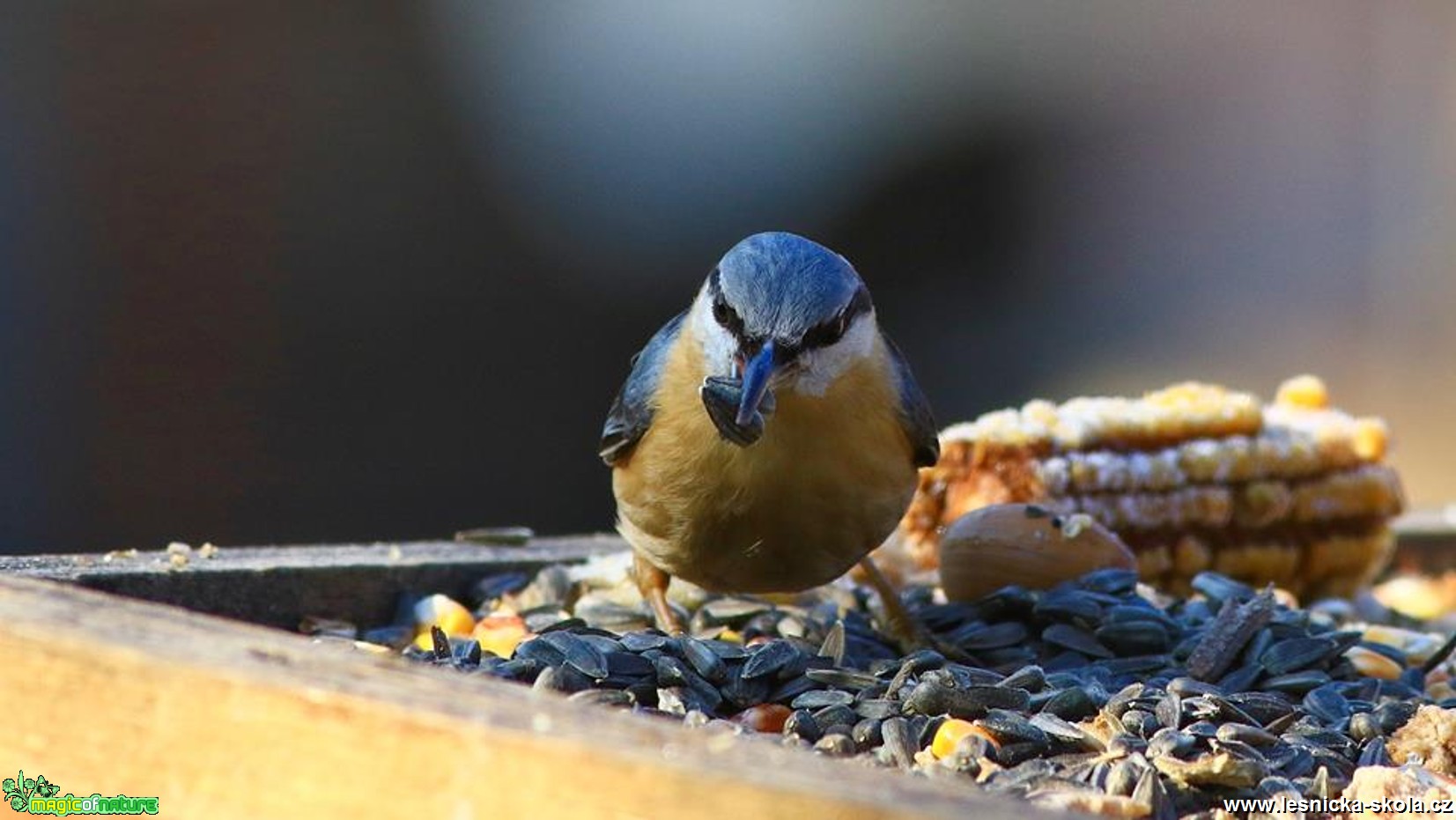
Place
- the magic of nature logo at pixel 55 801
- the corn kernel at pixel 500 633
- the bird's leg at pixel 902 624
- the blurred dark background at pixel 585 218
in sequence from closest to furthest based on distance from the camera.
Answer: the magic of nature logo at pixel 55 801 < the corn kernel at pixel 500 633 < the bird's leg at pixel 902 624 < the blurred dark background at pixel 585 218

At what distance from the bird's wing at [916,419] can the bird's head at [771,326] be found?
22 centimetres

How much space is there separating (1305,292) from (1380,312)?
14.4 inches

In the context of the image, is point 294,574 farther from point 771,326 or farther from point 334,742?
point 334,742

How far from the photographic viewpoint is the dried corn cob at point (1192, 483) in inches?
138

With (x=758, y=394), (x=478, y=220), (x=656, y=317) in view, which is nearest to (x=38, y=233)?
(x=478, y=220)

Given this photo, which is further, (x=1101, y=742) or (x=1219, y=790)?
(x=1101, y=742)

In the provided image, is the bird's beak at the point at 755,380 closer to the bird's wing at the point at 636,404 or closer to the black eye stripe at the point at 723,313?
the black eye stripe at the point at 723,313

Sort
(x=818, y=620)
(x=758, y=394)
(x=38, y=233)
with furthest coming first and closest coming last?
1. (x=38, y=233)
2. (x=818, y=620)
3. (x=758, y=394)

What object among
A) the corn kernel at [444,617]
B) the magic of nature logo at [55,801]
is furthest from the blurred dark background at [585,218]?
the magic of nature logo at [55,801]

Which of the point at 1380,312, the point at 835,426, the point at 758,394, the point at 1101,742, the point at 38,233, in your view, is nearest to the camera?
the point at 1101,742

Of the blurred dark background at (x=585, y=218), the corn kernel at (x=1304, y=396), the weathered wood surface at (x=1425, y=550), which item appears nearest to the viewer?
the corn kernel at (x=1304, y=396)

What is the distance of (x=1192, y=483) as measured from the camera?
3600 mm

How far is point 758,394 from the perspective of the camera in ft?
7.73

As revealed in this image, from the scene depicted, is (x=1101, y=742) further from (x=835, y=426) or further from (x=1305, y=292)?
(x=1305, y=292)
